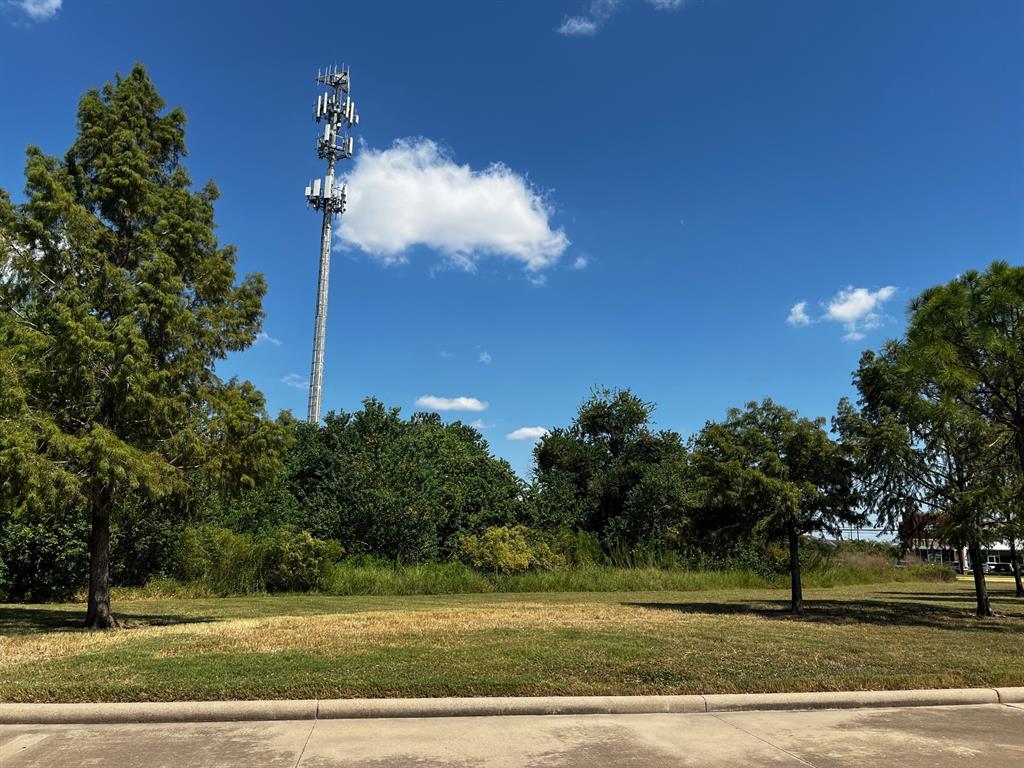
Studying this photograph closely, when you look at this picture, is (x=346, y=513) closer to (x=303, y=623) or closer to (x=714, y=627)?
(x=303, y=623)

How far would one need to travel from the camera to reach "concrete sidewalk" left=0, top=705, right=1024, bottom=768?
18.1ft

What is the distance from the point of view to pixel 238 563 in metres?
22.1

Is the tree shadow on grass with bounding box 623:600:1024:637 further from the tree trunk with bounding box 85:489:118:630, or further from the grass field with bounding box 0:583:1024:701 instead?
the tree trunk with bounding box 85:489:118:630

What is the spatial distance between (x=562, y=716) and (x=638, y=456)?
32.7 metres

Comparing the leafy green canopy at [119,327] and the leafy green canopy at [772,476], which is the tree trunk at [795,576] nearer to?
the leafy green canopy at [772,476]

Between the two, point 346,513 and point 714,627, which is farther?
point 346,513

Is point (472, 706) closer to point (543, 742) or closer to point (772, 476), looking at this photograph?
point (543, 742)

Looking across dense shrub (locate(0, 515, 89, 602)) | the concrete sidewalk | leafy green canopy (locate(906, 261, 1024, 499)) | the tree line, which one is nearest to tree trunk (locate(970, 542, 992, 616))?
the tree line

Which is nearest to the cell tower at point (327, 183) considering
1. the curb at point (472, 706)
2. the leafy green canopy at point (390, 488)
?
the leafy green canopy at point (390, 488)

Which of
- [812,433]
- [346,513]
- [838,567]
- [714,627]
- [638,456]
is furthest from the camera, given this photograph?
[638,456]

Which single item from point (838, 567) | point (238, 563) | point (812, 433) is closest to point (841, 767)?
point (812, 433)

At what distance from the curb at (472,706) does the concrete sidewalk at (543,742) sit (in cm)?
10

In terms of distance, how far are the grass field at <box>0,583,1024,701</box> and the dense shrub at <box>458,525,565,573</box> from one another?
10447 mm

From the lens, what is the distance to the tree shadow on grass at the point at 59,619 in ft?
39.8
